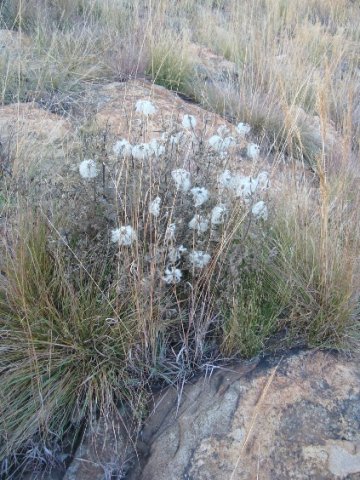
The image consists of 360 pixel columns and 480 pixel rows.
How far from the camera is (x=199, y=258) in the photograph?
2041 millimetres

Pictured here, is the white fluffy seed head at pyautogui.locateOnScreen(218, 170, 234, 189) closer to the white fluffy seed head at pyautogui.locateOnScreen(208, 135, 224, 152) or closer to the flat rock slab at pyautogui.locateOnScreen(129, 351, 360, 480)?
the white fluffy seed head at pyautogui.locateOnScreen(208, 135, 224, 152)

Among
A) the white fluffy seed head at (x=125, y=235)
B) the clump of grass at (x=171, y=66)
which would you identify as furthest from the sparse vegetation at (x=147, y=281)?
the clump of grass at (x=171, y=66)

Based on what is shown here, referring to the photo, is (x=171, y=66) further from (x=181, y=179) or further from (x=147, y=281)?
(x=147, y=281)

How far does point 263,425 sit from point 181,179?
922mm

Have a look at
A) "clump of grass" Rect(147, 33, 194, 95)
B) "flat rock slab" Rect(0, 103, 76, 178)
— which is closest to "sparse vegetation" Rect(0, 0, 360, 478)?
"flat rock slab" Rect(0, 103, 76, 178)

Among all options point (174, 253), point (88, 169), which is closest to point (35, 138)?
point (88, 169)

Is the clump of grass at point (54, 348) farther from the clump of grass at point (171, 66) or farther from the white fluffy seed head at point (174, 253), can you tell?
→ the clump of grass at point (171, 66)

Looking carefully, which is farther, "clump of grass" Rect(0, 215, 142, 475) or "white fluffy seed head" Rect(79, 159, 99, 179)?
"white fluffy seed head" Rect(79, 159, 99, 179)

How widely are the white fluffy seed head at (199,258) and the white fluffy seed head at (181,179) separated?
9.9 inches

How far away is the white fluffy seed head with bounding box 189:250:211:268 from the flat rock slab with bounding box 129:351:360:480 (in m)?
0.41

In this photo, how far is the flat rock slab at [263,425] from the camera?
1.74 meters

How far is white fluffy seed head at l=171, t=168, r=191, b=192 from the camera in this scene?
6.64 ft

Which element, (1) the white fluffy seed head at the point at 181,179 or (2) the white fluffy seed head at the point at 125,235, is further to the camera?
(1) the white fluffy seed head at the point at 181,179

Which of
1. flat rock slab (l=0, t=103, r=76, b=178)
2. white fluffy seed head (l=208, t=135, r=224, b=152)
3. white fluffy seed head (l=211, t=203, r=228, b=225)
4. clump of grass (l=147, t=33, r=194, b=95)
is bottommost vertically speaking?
clump of grass (l=147, t=33, r=194, b=95)
